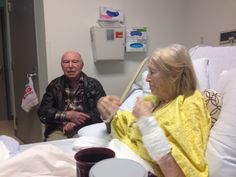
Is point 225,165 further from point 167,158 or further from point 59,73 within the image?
point 59,73

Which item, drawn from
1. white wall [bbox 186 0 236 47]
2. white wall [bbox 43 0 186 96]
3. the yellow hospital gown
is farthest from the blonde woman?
white wall [bbox 43 0 186 96]

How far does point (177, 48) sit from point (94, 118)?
3.68ft

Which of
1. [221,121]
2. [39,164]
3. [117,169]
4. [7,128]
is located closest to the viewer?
[117,169]

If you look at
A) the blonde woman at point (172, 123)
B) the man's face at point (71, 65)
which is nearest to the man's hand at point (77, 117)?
the man's face at point (71, 65)

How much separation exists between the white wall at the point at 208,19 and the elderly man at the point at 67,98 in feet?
3.12

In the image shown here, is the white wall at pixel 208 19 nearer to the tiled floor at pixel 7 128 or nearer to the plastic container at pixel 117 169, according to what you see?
the plastic container at pixel 117 169

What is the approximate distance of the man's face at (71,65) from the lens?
2.21 m

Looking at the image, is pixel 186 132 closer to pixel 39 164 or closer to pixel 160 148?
pixel 160 148

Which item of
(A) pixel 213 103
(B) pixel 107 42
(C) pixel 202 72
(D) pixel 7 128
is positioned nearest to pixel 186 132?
(A) pixel 213 103

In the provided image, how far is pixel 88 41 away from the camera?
2.49 metres

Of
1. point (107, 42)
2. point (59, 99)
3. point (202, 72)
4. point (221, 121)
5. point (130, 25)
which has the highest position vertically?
point (130, 25)

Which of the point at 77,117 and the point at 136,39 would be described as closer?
the point at 77,117

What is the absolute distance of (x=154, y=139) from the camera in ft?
3.17

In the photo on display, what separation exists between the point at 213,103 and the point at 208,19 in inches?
54.2
